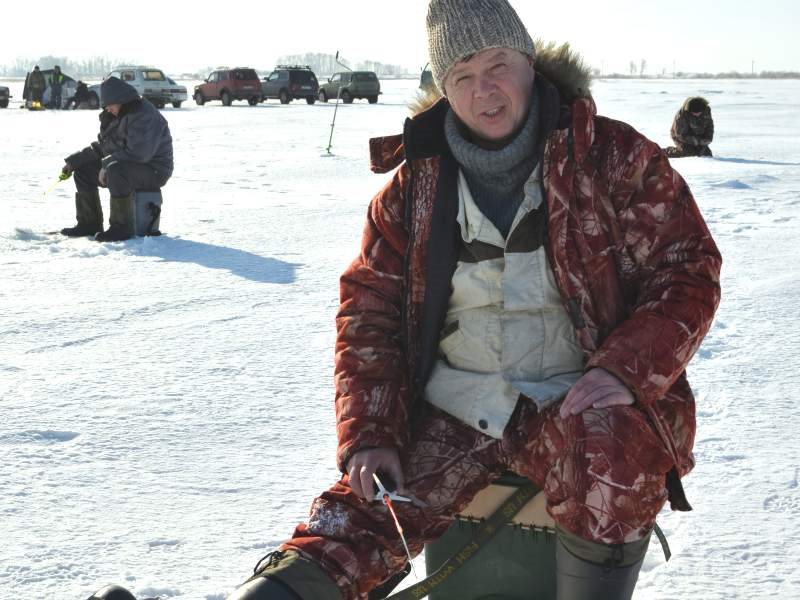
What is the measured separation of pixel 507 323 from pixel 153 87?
29.3m

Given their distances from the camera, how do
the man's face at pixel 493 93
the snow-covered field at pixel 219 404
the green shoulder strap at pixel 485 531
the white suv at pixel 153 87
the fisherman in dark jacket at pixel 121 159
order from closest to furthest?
the green shoulder strap at pixel 485 531 → the man's face at pixel 493 93 → the snow-covered field at pixel 219 404 → the fisherman in dark jacket at pixel 121 159 → the white suv at pixel 153 87

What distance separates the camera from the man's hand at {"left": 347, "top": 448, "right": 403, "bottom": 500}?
184 cm

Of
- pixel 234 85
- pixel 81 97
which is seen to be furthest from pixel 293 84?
pixel 81 97

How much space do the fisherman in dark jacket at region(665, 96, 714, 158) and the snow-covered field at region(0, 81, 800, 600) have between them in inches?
136

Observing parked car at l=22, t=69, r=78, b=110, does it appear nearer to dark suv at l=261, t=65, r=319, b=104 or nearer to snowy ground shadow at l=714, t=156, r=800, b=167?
dark suv at l=261, t=65, r=319, b=104

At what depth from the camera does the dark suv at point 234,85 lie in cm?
3184

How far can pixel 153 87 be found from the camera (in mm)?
29469

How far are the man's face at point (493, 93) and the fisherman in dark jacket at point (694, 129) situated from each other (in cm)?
1003

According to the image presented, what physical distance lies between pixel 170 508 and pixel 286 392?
3.50 ft

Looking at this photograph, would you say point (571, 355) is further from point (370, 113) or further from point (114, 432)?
point (370, 113)

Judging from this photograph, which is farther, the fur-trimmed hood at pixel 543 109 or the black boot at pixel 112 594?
the fur-trimmed hood at pixel 543 109

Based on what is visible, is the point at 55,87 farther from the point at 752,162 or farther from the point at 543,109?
the point at 543,109

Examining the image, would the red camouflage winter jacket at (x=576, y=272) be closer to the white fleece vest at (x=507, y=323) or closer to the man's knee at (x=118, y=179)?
the white fleece vest at (x=507, y=323)

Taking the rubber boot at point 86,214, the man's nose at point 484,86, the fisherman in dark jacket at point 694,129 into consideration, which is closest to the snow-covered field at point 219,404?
the rubber boot at point 86,214
